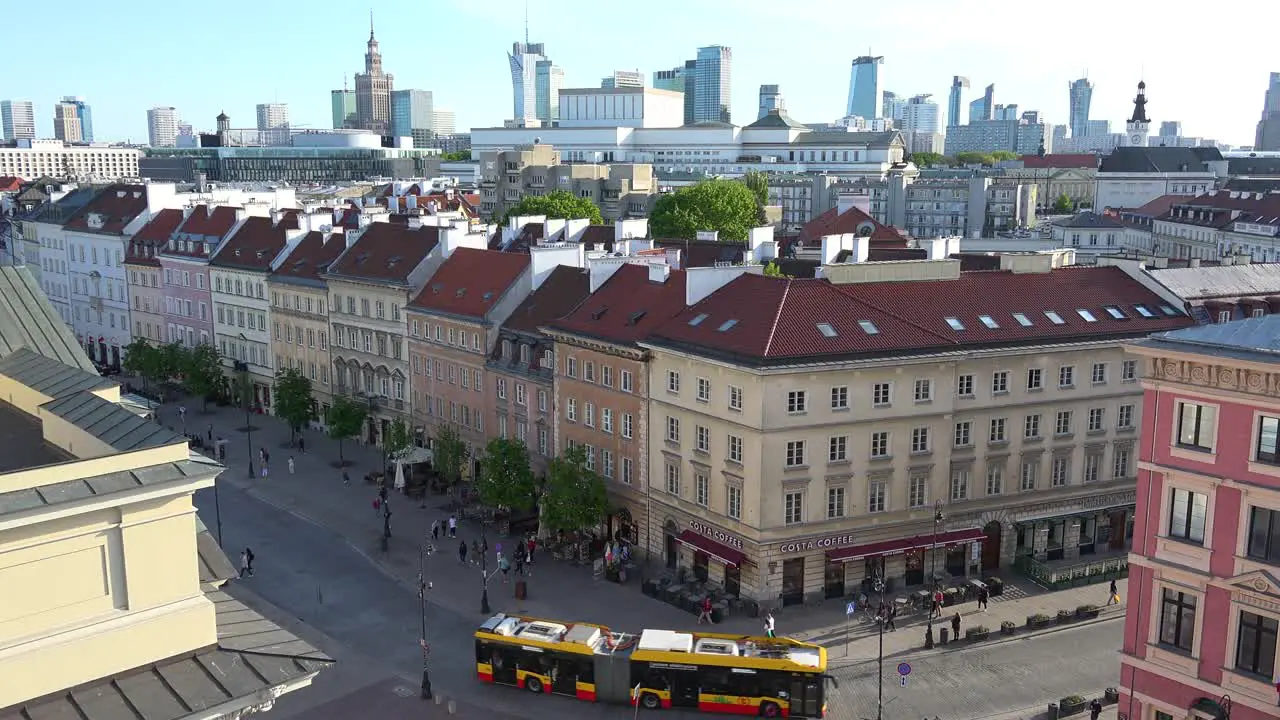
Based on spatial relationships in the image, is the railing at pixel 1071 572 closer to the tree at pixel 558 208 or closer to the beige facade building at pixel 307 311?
the beige facade building at pixel 307 311

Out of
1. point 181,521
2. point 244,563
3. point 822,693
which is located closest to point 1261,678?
point 822,693

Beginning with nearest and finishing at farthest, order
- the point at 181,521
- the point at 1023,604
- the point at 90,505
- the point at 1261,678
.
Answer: the point at 90,505
the point at 181,521
the point at 1261,678
the point at 1023,604

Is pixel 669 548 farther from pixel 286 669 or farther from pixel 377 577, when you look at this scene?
pixel 286 669

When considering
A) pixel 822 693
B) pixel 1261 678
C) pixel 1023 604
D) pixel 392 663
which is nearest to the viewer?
pixel 1261 678

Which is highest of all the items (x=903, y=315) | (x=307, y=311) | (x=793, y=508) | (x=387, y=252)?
(x=387, y=252)

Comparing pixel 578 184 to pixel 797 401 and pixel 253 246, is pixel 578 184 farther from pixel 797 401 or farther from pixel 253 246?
pixel 797 401

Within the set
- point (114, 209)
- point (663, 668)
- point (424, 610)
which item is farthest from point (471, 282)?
point (114, 209)
